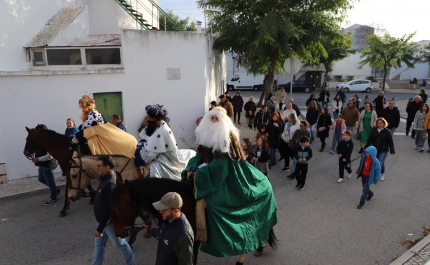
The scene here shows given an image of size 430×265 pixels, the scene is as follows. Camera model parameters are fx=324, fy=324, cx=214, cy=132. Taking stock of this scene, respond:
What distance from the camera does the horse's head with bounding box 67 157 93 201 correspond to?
219 inches

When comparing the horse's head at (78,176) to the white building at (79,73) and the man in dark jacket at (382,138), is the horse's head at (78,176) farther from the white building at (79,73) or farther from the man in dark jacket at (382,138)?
the man in dark jacket at (382,138)

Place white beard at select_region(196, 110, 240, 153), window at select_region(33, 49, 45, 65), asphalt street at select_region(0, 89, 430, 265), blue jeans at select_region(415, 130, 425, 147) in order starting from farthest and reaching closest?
blue jeans at select_region(415, 130, 425, 147)
window at select_region(33, 49, 45, 65)
asphalt street at select_region(0, 89, 430, 265)
white beard at select_region(196, 110, 240, 153)

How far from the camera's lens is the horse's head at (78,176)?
18.2ft

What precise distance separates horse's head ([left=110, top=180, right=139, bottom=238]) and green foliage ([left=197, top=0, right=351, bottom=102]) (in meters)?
9.73

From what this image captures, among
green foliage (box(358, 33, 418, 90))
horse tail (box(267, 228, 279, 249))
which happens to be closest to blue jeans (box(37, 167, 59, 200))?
horse tail (box(267, 228, 279, 249))

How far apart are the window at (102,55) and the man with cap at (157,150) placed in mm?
5184

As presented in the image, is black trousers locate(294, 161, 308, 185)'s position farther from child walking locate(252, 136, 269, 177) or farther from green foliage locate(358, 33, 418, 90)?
green foliage locate(358, 33, 418, 90)

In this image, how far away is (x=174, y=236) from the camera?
3182 mm

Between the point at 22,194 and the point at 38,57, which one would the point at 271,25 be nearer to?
the point at 38,57

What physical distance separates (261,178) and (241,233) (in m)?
0.83

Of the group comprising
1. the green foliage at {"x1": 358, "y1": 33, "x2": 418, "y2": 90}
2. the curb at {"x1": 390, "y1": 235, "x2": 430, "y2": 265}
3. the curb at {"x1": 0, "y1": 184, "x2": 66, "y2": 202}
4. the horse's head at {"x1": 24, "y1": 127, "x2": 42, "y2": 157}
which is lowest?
the curb at {"x1": 0, "y1": 184, "x2": 66, "y2": 202}

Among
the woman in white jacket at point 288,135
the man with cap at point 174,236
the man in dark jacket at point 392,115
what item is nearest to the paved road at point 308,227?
the woman in white jacket at point 288,135

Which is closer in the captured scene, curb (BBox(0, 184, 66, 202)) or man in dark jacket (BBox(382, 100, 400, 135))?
curb (BBox(0, 184, 66, 202))

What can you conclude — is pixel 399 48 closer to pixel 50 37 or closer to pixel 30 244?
pixel 50 37
